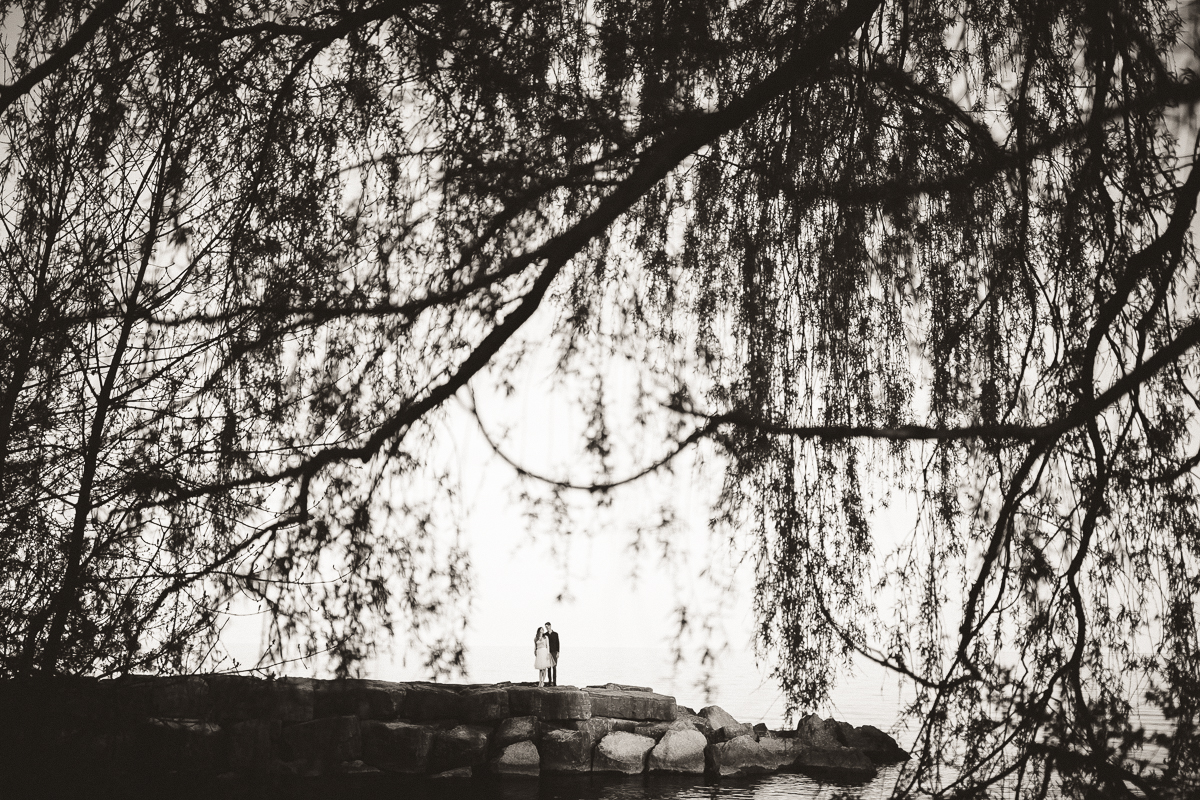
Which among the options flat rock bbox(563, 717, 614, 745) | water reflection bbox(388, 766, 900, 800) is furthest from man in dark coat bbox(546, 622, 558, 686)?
water reflection bbox(388, 766, 900, 800)

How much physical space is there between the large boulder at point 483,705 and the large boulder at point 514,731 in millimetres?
174

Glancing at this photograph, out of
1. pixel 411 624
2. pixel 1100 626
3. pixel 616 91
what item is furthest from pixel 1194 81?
pixel 411 624

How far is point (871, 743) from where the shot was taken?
12.2 meters

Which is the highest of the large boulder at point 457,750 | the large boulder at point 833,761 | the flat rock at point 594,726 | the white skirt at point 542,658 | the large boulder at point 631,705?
the white skirt at point 542,658

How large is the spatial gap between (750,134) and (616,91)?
495 mm

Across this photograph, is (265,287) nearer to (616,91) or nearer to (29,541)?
(29,541)

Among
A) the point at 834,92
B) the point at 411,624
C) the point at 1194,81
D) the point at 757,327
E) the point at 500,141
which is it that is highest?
the point at 834,92

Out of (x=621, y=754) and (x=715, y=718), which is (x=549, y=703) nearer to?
(x=621, y=754)

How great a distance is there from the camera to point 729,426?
2752mm

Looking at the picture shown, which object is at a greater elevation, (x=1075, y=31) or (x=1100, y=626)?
(x=1075, y=31)

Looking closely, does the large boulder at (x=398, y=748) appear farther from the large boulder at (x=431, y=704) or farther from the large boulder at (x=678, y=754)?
the large boulder at (x=678, y=754)

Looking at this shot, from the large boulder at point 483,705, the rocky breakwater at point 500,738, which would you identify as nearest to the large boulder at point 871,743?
the rocky breakwater at point 500,738

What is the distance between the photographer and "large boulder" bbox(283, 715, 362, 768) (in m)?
9.48

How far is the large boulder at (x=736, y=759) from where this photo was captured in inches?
425
